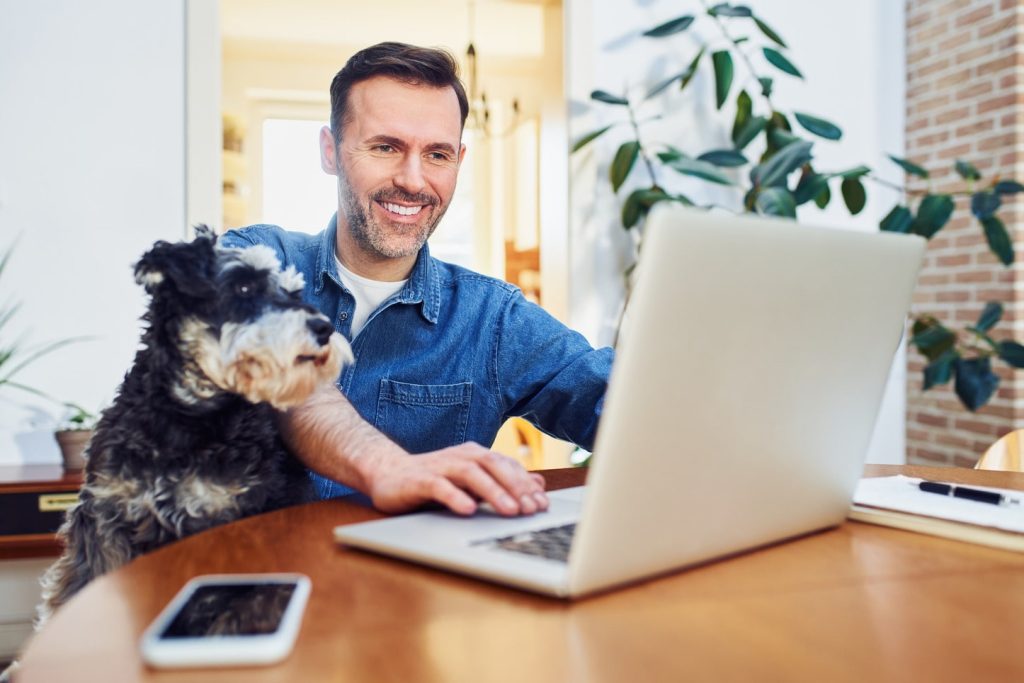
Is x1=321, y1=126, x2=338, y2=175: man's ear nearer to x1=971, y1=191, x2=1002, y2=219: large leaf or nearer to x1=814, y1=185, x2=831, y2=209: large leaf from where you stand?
x1=814, y1=185, x2=831, y2=209: large leaf

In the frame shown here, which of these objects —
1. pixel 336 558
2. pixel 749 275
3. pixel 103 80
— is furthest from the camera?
pixel 103 80

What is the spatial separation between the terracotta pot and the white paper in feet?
7.86

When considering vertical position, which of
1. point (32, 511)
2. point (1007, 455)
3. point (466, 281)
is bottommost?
point (32, 511)

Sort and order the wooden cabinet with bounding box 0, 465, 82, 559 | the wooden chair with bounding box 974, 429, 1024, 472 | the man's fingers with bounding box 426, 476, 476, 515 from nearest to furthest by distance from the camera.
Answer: the man's fingers with bounding box 426, 476, 476, 515 → the wooden chair with bounding box 974, 429, 1024, 472 → the wooden cabinet with bounding box 0, 465, 82, 559

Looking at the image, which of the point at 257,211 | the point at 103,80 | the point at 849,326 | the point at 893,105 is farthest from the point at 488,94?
the point at 849,326

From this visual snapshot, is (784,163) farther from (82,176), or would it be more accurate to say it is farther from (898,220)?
(82,176)

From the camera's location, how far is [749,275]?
67cm

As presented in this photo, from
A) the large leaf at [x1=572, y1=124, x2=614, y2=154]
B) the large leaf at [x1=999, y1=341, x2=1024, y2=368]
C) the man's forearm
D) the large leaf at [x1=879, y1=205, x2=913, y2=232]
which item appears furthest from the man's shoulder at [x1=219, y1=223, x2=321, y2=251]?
the large leaf at [x1=999, y1=341, x2=1024, y2=368]

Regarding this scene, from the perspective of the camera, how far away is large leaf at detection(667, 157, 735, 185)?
116 inches

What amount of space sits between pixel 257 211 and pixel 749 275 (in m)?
6.53

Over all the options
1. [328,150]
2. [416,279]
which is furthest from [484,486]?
[328,150]

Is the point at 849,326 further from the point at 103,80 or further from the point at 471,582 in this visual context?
the point at 103,80

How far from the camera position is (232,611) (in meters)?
0.60

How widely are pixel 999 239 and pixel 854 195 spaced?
A: 0.54m
